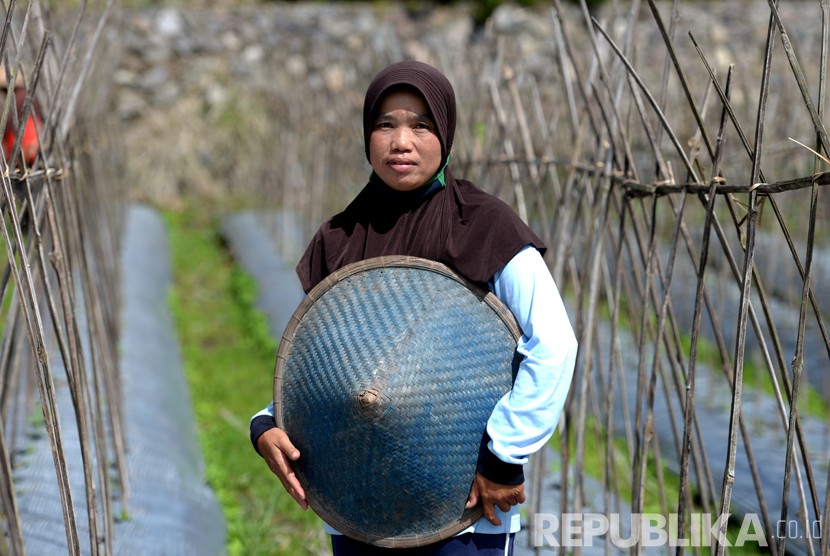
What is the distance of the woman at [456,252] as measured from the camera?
1585mm

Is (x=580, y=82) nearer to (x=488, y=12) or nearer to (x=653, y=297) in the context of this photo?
(x=653, y=297)

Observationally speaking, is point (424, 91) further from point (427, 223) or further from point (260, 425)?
point (260, 425)

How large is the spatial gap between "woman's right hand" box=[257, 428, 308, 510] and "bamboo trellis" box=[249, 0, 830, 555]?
753mm

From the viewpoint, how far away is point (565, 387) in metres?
1.60

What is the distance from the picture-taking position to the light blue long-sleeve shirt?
1.57m

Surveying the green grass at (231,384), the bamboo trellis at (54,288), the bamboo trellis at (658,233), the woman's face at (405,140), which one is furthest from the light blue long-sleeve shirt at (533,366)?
the green grass at (231,384)

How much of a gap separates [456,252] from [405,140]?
21 cm

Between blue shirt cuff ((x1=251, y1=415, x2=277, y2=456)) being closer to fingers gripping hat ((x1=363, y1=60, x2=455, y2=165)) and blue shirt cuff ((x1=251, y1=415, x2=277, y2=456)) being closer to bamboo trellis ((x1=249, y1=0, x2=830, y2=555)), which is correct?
fingers gripping hat ((x1=363, y1=60, x2=455, y2=165))

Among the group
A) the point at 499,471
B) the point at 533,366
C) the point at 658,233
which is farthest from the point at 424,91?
the point at 658,233

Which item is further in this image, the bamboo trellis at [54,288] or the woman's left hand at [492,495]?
the bamboo trellis at [54,288]

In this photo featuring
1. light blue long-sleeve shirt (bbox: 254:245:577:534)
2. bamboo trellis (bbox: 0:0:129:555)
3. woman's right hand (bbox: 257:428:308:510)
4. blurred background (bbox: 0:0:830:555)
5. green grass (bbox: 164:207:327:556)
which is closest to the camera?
light blue long-sleeve shirt (bbox: 254:245:577:534)

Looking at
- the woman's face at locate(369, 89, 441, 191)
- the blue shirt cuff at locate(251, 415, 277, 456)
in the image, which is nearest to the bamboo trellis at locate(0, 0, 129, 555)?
the blue shirt cuff at locate(251, 415, 277, 456)

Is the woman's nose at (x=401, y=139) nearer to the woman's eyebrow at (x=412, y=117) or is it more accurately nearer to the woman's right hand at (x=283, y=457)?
the woman's eyebrow at (x=412, y=117)

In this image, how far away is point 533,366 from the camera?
158 centimetres
